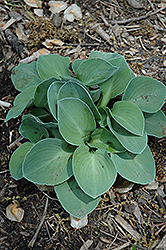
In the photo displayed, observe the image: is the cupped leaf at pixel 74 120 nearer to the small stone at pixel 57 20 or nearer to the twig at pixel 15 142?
the twig at pixel 15 142

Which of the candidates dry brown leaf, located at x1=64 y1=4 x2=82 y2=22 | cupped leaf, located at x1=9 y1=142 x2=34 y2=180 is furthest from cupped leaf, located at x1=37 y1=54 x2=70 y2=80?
dry brown leaf, located at x1=64 y1=4 x2=82 y2=22

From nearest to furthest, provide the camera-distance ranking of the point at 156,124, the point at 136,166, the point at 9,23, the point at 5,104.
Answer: the point at 136,166 < the point at 156,124 < the point at 5,104 < the point at 9,23

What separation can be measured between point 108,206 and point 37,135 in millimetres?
708

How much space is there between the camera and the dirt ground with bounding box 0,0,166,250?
70.7 inches

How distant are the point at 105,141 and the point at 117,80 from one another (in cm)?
46

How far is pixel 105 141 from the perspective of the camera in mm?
1764

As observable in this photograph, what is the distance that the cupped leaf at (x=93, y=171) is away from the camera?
157 centimetres

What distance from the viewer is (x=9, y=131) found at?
2.18 m

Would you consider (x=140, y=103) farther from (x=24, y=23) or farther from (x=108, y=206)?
(x=24, y=23)

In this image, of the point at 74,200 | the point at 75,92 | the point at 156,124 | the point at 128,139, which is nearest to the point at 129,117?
the point at 128,139

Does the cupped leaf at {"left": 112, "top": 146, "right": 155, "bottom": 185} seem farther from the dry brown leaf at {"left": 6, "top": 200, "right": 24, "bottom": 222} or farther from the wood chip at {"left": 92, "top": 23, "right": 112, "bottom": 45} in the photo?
the wood chip at {"left": 92, "top": 23, "right": 112, "bottom": 45}

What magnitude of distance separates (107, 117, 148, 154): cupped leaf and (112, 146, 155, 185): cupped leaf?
0.13m

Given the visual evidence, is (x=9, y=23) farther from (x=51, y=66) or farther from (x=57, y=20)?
(x=51, y=66)

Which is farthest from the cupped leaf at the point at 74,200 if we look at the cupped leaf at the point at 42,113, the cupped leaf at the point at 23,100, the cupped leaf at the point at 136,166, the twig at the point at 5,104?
the twig at the point at 5,104
